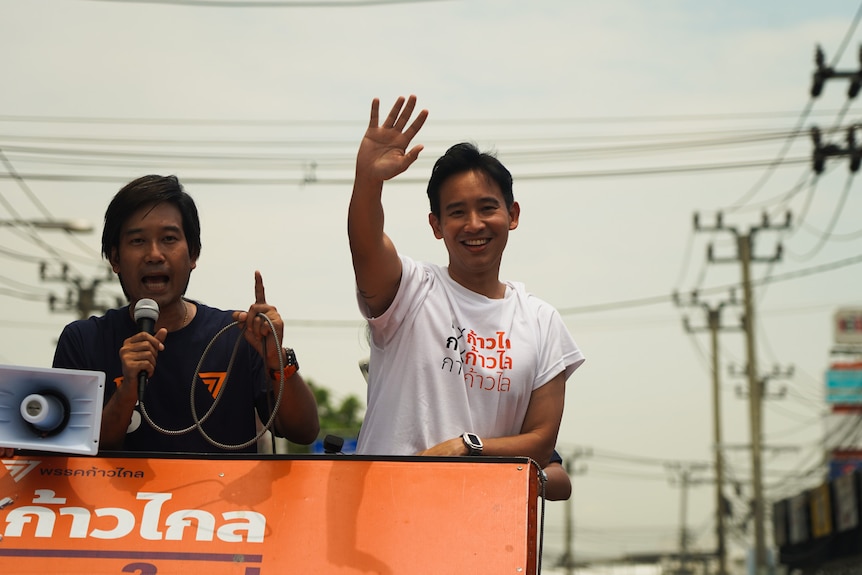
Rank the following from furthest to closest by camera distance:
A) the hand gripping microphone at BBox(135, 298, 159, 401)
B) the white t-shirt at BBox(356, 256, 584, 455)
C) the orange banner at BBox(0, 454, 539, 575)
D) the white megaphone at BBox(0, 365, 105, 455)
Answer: the white t-shirt at BBox(356, 256, 584, 455)
the hand gripping microphone at BBox(135, 298, 159, 401)
the white megaphone at BBox(0, 365, 105, 455)
the orange banner at BBox(0, 454, 539, 575)

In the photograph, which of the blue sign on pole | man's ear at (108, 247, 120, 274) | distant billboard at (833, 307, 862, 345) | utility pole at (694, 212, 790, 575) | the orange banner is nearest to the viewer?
the orange banner

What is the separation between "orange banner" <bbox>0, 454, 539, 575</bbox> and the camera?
3188 millimetres

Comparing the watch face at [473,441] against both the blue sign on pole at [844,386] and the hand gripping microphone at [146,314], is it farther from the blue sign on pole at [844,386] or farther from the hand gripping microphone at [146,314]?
the blue sign on pole at [844,386]

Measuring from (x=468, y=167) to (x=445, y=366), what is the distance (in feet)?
2.37

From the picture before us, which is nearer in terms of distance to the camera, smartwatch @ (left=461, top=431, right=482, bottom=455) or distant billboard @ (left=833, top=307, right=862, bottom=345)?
smartwatch @ (left=461, top=431, right=482, bottom=455)

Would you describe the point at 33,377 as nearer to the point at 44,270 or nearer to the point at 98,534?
the point at 98,534

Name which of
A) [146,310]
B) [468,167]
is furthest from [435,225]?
[146,310]

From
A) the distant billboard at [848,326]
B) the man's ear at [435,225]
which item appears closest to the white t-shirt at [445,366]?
the man's ear at [435,225]

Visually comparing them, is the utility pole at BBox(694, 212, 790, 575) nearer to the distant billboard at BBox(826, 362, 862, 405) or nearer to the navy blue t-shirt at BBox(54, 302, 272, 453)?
the distant billboard at BBox(826, 362, 862, 405)

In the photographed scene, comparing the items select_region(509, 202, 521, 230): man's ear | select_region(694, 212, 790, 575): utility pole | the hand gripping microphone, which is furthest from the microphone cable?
select_region(694, 212, 790, 575): utility pole

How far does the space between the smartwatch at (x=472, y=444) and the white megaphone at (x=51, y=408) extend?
3.52ft

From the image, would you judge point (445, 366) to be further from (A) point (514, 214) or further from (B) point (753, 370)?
(B) point (753, 370)

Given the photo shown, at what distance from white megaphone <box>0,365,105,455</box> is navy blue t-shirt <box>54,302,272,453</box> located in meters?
0.48

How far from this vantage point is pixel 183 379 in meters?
4.12
